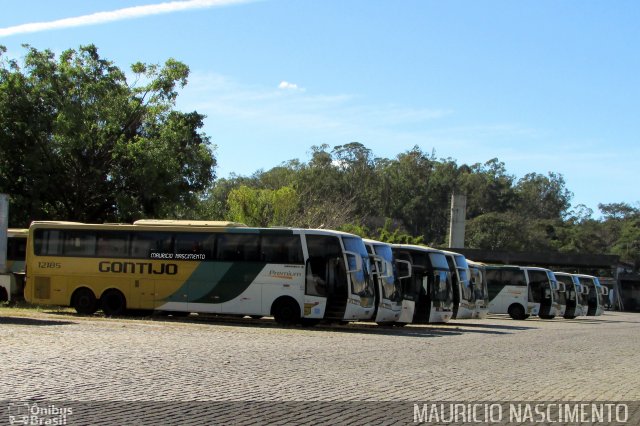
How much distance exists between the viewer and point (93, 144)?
3541cm

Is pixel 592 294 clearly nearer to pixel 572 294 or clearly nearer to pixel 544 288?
pixel 572 294

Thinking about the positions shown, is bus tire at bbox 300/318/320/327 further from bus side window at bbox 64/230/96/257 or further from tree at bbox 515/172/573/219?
tree at bbox 515/172/573/219

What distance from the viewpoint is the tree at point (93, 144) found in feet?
111

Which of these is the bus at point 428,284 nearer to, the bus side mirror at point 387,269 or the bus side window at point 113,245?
the bus side mirror at point 387,269

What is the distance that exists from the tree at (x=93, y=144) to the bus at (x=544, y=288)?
17.5 m

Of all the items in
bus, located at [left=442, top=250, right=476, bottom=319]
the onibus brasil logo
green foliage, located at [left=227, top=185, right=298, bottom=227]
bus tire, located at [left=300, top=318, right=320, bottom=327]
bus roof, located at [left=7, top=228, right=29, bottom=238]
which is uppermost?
green foliage, located at [left=227, top=185, right=298, bottom=227]

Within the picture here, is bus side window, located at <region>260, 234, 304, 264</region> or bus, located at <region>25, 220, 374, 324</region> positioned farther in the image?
bus side window, located at <region>260, 234, 304, 264</region>

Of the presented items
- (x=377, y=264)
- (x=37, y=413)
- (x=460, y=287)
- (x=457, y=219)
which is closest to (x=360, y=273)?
(x=377, y=264)

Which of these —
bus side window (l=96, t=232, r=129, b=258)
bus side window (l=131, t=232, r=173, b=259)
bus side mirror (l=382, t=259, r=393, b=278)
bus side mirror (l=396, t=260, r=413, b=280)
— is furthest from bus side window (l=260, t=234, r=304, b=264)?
bus side mirror (l=396, t=260, r=413, b=280)

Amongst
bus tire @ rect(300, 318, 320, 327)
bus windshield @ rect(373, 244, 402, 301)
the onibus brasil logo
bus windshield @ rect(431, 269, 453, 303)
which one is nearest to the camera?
the onibus brasil logo

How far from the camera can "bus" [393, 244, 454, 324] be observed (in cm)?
2858

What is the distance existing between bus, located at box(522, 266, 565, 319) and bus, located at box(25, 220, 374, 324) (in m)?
20.7

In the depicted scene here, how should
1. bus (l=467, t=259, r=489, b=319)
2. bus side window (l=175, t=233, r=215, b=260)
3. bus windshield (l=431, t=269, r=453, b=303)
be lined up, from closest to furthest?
bus side window (l=175, t=233, r=215, b=260), bus windshield (l=431, t=269, r=453, b=303), bus (l=467, t=259, r=489, b=319)

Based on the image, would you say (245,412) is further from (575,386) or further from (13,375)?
(575,386)
